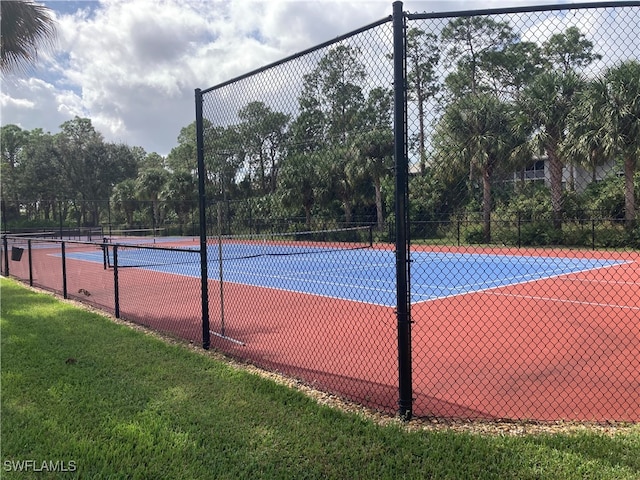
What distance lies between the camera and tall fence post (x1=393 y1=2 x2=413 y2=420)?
12.0 feet

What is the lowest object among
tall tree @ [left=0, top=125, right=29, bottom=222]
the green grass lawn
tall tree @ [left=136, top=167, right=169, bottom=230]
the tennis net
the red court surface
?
the red court surface

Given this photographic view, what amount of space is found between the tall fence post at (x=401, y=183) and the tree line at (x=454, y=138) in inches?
5.4

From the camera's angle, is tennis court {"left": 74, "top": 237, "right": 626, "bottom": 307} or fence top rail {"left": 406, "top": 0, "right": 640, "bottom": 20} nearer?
fence top rail {"left": 406, "top": 0, "right": 640, "bottom": 20}

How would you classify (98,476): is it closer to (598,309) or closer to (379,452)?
(379,452)

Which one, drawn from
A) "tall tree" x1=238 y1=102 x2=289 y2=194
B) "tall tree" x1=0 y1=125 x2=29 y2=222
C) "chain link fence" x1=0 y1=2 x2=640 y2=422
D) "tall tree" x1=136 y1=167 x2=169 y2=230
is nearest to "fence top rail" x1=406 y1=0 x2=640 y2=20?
"chain link fence" x1=0 y1=2 x2=640 y2=422

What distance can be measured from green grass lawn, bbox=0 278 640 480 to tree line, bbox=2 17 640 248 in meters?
1.99

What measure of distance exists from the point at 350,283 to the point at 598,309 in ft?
20.0

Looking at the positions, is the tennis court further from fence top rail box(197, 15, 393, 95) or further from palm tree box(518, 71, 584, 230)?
palm tree box(518, 71, 584, 230)

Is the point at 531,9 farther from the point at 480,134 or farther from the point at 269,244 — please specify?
the point at 269,244

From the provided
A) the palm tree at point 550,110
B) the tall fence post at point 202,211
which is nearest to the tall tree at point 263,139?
the tall fence post at point 202,211

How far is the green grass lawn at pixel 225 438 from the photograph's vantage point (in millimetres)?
3092

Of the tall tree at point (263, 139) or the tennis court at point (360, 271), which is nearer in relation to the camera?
the tall tree at point (263, 139)

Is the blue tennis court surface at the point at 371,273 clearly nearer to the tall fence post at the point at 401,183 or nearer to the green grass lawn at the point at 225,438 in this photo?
the green grass lawn at the point at 225,438

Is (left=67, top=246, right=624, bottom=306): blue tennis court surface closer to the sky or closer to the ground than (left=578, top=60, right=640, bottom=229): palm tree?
closer to the ground
